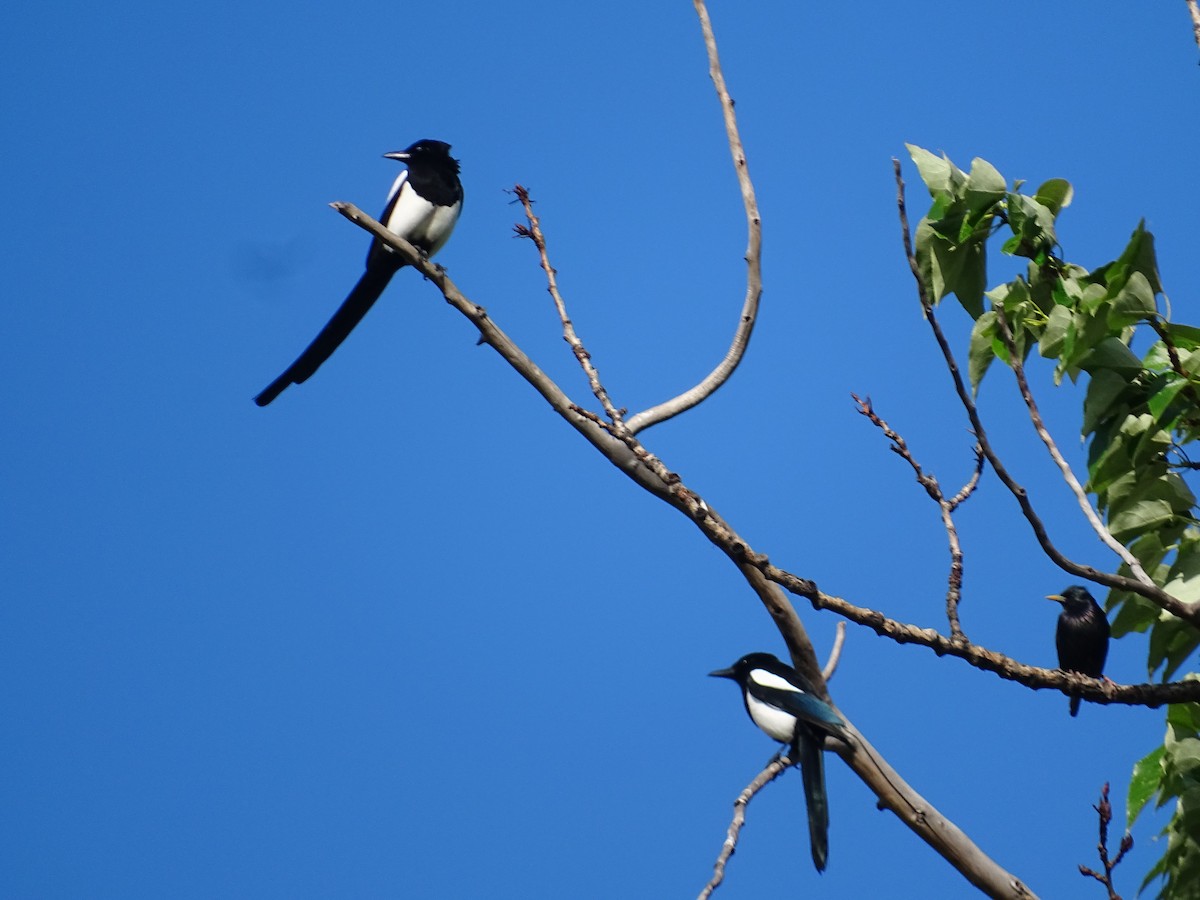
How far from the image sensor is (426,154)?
17.8ft

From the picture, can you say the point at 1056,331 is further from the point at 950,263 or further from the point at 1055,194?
the point at 1055,194

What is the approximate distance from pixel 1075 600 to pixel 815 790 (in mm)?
1408

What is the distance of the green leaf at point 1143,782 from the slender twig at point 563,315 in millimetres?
1416

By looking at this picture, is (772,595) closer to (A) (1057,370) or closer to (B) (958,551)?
(B) (958,551)

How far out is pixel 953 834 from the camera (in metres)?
2.83

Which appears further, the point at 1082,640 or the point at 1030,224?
the point at 1082,640

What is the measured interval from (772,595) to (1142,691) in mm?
840

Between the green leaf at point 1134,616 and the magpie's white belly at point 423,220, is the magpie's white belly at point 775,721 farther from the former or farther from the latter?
the magpie's white belly at point 423,220

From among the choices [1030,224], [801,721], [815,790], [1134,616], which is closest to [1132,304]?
[1030,224]

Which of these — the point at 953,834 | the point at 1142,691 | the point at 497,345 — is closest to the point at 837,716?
the point at 953,834

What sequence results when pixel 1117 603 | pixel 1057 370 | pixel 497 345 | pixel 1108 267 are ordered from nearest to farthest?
pixel 1108 267 → pixel 1057 370 → pixel 1117 603 → pixel 497 345

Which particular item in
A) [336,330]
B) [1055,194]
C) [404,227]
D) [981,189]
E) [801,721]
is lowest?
[801,721]

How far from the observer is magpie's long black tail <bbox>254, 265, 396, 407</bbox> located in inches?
181

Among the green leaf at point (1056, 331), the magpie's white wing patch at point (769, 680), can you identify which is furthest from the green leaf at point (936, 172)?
the magpie's white wing patch at point (769, 680)
